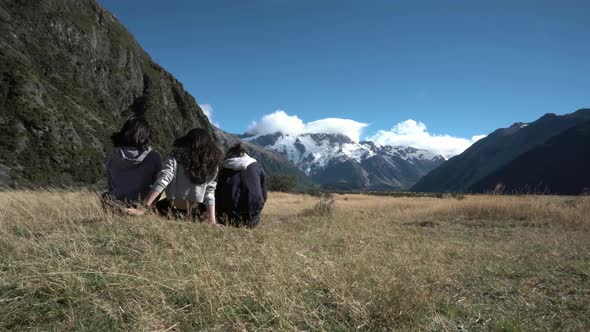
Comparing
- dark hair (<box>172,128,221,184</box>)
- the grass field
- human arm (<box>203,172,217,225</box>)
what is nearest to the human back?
dark hair (<box>172,128,221,184</box>)

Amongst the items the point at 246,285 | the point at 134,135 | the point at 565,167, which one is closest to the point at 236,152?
the point at 134,135

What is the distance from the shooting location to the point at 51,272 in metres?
2.81

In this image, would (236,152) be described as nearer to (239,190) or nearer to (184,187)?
(239,190)

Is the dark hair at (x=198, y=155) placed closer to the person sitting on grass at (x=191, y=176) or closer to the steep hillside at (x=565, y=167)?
the person sitting on grass at (x=191, y=176)

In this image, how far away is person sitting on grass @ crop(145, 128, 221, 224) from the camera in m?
5.42

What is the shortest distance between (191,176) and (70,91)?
131 m

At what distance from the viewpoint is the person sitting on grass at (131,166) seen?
5461 mm

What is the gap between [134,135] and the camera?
17.9ft

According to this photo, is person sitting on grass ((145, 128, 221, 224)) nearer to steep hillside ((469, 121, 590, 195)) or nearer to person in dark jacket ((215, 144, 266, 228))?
person in dark jacket ((215, 144, 266, 228))

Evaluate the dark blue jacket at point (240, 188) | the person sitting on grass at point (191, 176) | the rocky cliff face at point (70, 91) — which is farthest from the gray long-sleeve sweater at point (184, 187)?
the rocky cliff face at point (70, 91)

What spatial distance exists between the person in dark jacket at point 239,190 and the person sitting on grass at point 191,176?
226 mm

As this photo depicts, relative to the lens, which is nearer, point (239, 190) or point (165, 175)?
point (165, 175)

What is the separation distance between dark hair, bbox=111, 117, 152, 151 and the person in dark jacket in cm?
123

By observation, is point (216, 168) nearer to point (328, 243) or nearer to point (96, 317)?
point (328, 243)
